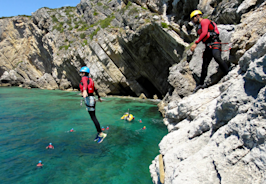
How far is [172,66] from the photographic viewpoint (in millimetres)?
15484

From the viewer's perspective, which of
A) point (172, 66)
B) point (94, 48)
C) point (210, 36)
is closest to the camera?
point (210, 36)

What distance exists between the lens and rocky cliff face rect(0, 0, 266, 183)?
3.00 metres

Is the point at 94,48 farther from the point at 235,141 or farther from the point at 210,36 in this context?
the point at 235,141

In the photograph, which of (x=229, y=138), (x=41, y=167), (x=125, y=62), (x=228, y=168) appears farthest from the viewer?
(x=125, y=62)

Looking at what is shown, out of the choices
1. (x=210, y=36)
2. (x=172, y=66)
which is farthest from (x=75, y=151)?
(x=172, y=66)

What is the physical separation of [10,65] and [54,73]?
785 inches

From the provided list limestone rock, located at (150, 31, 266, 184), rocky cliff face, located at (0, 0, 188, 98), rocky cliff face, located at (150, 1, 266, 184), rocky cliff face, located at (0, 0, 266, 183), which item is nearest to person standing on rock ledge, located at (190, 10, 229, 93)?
rocky cliff face, located at (0, 0, 266, 183)

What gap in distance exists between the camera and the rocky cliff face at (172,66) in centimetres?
300

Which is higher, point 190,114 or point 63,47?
point 63,47

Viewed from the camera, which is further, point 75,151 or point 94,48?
point 94,48

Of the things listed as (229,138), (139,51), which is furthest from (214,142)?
(139,51)

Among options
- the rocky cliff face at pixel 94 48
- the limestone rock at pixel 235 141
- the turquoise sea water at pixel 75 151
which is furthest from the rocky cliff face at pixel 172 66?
the turquoise sea water at pixel 75 151

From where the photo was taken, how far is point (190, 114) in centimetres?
586

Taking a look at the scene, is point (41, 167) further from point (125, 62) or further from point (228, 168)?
point (125, 62)
